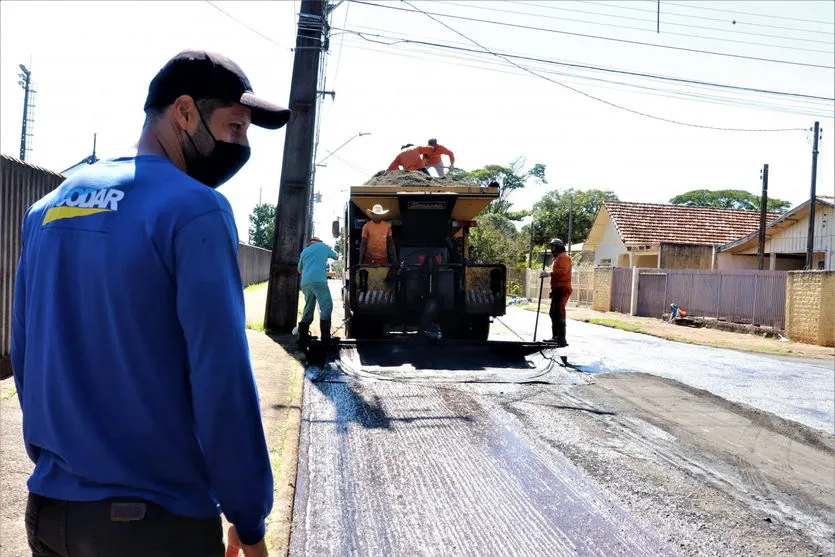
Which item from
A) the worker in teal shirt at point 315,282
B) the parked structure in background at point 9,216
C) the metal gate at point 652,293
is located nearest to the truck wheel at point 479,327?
the worker in teal shirt at point 315,282

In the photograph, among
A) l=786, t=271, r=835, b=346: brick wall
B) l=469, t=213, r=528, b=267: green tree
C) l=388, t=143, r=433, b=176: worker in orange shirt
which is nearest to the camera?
l=388, t=143, r=433, b=176: worker in orange shirt

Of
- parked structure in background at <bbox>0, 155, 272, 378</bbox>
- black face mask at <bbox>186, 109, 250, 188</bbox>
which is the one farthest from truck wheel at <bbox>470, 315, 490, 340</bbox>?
black face mask at <bbox>186, 109, 250, 188</bbox>

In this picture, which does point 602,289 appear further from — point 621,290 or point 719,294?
point 719,294

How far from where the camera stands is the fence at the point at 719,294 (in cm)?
2017

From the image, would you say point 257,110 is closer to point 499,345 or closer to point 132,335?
point 132,335

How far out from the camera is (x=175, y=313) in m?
1.59

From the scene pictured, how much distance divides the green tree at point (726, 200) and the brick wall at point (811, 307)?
57.7m

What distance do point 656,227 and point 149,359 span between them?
1454 inches

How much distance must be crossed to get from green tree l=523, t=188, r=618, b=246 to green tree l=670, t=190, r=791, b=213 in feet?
48.6

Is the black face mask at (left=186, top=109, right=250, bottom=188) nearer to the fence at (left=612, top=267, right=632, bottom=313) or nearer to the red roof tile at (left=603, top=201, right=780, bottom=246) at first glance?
the fence at (left=612, top=267, right=632, bottom=313)

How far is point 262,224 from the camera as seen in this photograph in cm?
7025

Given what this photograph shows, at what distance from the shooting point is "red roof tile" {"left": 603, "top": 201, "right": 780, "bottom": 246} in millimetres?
35656

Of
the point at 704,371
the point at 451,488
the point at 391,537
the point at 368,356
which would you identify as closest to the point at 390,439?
the point at 451,488

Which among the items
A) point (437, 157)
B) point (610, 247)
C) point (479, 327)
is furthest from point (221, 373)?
point (610, 247)
